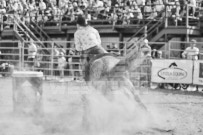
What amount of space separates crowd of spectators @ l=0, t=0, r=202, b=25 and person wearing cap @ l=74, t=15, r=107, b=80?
35.0 ft

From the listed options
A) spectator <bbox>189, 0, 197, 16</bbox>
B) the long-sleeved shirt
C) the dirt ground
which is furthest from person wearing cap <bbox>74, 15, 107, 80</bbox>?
spectator <bbox>189, 0, 197, 16</bbox>

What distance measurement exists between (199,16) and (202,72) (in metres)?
5.20

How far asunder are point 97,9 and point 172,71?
7888 millimetres

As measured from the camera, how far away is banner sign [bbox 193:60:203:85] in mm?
13258

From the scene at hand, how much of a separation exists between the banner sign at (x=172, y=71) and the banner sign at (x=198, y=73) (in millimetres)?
146

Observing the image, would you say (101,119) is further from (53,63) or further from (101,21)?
(101,21)

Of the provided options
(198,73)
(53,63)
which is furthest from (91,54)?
(53,63)

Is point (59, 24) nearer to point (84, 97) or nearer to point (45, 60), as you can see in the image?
point (45, 60)

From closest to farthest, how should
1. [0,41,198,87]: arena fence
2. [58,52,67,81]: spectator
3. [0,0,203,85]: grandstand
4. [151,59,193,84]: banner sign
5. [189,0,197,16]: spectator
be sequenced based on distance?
[151,59,193,84]: banner sign → [0,41,198,87]: arena fence → [58,52,67,81]: spectator → [189,0,197,16]: spectator → [0,0,203,85]: grandstand

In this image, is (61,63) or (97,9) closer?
(61,63)

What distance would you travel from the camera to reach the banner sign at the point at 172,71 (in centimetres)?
1355

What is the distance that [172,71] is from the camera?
13.7 metres

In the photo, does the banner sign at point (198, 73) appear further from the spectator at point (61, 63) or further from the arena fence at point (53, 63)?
Answer: the spectator at point (61, 63)

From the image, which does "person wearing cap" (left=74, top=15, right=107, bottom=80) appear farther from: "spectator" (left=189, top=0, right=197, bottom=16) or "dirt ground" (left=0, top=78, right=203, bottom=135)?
"spectator" (left=189, top=0, right=197, bottom=16)
